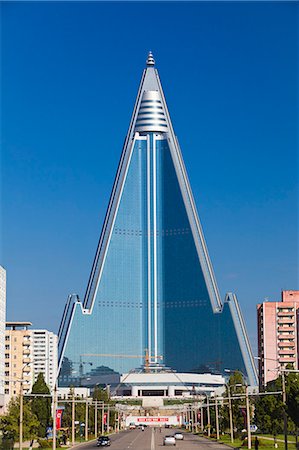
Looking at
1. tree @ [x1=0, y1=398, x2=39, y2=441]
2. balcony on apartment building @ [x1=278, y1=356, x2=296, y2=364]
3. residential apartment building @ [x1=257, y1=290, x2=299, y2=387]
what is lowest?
tree @ [x1=0, y1=398, x2=39, y2=441]

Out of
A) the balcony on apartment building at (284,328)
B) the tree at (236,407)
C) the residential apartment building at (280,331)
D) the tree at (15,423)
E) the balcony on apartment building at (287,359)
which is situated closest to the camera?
the tree at (15,423)

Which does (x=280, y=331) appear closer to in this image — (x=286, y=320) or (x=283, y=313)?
(x=286, y=320)

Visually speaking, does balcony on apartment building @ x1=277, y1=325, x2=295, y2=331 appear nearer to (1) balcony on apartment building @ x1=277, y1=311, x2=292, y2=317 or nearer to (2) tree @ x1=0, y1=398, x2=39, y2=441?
(1) balcony on apartment building @ x1=277, y1=311, x2=292, y2=317

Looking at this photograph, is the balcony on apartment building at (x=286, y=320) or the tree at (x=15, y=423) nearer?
the tree at (x=15, y=423)

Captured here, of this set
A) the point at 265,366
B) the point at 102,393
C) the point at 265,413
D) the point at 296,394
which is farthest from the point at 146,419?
the point at 296,394

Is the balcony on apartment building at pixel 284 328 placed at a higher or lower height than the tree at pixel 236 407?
higher

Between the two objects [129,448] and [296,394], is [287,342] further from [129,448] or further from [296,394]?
[296,394]

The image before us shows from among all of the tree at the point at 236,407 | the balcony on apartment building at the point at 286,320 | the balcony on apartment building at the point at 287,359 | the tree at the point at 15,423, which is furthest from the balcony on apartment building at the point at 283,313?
the tree at the point at 15,423

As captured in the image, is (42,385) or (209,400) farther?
(209,400)

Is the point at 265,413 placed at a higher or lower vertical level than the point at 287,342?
lower

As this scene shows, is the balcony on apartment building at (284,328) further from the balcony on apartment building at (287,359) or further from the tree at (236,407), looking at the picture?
the tree at (236,407)

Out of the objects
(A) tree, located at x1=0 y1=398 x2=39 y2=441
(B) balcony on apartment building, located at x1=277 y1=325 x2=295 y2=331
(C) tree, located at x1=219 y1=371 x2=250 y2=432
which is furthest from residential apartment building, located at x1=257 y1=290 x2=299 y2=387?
(A) tree, located at x1=0 y1=398 x2=39 y2=441

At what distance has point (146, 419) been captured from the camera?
7441 inches

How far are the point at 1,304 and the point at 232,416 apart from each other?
30973 millimetres
